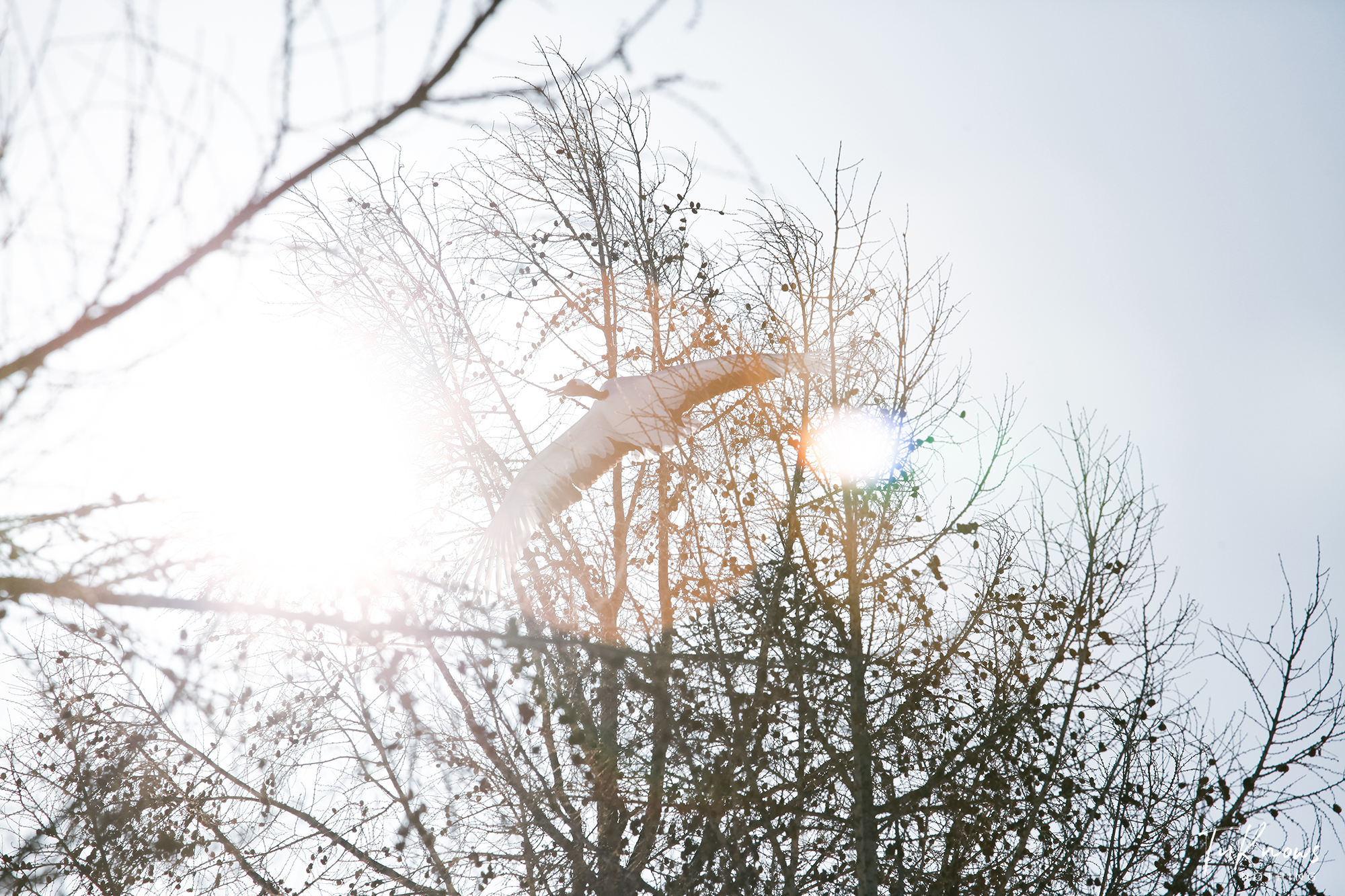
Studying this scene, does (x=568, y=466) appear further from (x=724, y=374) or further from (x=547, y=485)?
(x=724, y=374)

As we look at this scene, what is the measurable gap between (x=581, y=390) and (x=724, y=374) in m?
1.66

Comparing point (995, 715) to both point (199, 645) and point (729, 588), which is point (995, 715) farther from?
point (199, 645)

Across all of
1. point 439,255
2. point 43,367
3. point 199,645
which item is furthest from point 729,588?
point 439,255

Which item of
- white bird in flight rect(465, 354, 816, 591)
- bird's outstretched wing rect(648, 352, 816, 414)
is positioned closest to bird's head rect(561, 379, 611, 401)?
white bird in flight rect(465, 354, 816, 591)

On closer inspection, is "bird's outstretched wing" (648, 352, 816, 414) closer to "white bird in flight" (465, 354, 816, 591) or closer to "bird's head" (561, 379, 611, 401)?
"white bird in flight" (465, 354, 816, 591)

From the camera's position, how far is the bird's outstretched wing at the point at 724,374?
5.10 meters

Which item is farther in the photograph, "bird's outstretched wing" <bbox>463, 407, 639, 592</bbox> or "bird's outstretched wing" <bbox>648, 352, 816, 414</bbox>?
"bird's outstretched wing" <bbox>463, 407, 639, 592</bbox>

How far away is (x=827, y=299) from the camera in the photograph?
524 cm

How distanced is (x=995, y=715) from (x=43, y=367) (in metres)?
4.82

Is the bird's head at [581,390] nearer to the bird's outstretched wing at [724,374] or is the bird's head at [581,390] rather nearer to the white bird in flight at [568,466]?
the white bird in flight at [568,466]

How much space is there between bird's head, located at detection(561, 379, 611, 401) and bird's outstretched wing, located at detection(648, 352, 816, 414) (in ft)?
2.57

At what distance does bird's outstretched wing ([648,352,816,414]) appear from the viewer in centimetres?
510

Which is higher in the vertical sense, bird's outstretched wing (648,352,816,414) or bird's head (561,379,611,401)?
bird's head (561,379,611,401)

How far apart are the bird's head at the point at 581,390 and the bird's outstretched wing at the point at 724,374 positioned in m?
0.78
